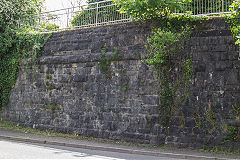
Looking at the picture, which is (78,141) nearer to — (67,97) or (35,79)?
(67,97)

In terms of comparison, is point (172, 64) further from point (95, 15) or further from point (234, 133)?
point (95, 15)

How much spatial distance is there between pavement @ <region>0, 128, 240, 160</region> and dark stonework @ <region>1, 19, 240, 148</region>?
70 centimetres

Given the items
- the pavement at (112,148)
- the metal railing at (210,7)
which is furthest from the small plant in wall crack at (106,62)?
the metal railing at (210,7)

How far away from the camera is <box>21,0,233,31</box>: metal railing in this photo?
37.7 ft

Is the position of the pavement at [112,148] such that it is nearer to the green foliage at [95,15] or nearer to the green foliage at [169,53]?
the green foliage at [169,53]

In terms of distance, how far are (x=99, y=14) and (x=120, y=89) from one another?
405 centimetres

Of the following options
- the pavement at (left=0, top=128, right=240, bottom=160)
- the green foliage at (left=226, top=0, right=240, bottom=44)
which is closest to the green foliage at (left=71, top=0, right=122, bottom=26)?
the green foliage at (left=226, top=0, right=240, bottom=44)

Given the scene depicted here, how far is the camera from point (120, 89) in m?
11.5

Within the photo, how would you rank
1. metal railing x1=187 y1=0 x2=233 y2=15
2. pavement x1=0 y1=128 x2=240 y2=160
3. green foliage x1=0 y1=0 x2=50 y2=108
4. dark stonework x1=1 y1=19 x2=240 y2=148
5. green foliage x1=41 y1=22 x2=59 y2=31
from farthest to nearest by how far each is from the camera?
green foliage x1=41 y1=22 x2=59 y2=31, green foliage x1=0 y1=0 x2=50 y2=108, metal railing x1=187 y1=0 x2=233 y2=15, dark stonework x1=1 y1=19 x2=240 y2=148, pavement x1=0 y1=128 x2=240 y2=160


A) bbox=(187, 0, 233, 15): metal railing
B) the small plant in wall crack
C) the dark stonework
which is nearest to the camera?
the dark stonework

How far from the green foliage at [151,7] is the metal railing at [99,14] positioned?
77cm

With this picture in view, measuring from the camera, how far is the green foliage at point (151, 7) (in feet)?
35.2

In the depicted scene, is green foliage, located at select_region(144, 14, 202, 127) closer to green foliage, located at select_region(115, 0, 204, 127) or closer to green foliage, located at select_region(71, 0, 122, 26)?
green foliage, located at select_region(115, 0, 204, 127)

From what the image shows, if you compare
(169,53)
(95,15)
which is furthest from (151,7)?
(95,15)
